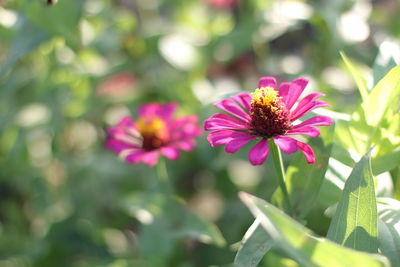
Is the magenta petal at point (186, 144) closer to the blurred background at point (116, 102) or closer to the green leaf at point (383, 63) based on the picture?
the blurred background at point (116, 102)

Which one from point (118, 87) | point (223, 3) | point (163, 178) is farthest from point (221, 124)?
point (223, 3)

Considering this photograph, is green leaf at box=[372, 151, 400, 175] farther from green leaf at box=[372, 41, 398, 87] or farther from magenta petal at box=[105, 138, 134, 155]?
magenta petal at box=[105, 138, 134, 155]

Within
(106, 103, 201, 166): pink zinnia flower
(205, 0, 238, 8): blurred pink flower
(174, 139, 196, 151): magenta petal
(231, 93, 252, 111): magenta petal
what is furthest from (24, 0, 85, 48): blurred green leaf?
(205, 0, 238, 8): blurred pink flower

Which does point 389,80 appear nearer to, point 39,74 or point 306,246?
point 306,246

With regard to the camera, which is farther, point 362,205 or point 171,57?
point 171,57

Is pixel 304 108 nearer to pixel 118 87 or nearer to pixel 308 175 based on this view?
pixel 308 175

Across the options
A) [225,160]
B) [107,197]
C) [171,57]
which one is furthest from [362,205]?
[107,197]
